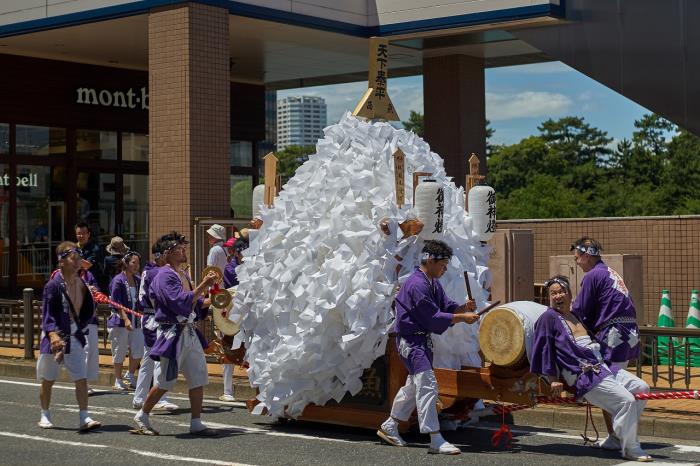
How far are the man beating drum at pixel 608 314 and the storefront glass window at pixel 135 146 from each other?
16.2 metres

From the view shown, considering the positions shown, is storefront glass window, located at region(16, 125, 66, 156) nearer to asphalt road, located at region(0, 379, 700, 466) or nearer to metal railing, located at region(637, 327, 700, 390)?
asphalt road, located at region(0, 379, 700, 466)

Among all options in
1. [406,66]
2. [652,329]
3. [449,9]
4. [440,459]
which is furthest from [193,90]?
[440,459]

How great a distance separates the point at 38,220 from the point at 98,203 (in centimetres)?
134

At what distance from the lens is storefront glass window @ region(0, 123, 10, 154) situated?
22375 mm

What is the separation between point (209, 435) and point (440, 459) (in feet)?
8.04

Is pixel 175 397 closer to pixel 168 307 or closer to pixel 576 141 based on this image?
pixel 168 307

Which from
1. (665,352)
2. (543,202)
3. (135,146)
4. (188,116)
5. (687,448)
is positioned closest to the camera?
(687,448)

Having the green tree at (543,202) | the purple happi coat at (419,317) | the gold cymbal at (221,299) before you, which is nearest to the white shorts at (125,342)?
the gold cymbal at (221,299)

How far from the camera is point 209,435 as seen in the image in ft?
34.2

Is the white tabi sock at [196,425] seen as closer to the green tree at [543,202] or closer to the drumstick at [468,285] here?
the drumstick at [468,285]

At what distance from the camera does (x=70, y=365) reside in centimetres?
1074

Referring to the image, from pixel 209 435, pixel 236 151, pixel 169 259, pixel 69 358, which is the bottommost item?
pixel 209 435

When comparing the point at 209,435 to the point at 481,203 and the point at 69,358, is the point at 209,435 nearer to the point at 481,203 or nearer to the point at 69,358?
the point at 69,358

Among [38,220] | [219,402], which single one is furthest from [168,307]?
[38,220]
